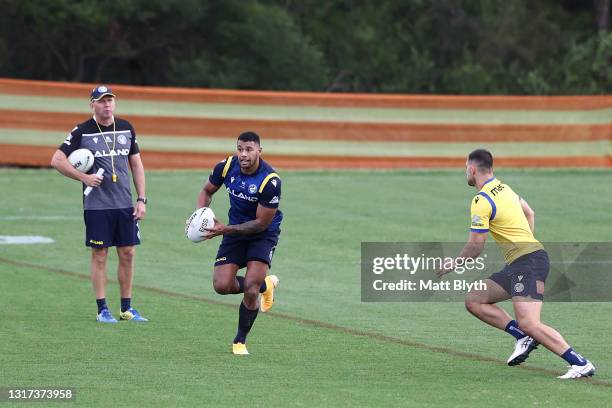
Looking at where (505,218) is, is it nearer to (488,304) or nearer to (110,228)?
(488,304)

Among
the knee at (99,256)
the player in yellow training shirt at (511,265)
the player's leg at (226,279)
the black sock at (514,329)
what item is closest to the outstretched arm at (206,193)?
the player's leg at (226,279)

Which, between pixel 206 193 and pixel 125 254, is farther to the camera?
pixel 125 254

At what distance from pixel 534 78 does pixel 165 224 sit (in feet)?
55.9

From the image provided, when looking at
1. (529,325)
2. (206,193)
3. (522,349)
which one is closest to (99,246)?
(206,193)

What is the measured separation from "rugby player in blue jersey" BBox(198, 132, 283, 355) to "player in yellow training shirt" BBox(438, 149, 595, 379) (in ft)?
5.69

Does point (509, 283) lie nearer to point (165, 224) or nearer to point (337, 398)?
point (337, 398)

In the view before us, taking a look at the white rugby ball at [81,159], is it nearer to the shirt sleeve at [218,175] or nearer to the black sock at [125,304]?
the black sock at [125,304]

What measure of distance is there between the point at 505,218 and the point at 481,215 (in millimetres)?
247

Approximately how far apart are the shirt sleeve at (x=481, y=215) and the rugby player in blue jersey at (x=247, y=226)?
1.75 meters

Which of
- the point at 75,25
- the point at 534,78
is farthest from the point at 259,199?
the point at 534,78

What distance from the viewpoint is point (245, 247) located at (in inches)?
463

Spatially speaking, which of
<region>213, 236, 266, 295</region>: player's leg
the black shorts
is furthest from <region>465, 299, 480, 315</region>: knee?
<region>213, 236, 266, 295</region>: player's leg

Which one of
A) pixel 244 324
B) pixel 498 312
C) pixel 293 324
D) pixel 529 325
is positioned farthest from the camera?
pixel 293 324

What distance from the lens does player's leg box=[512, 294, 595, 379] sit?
10359 millimetres
